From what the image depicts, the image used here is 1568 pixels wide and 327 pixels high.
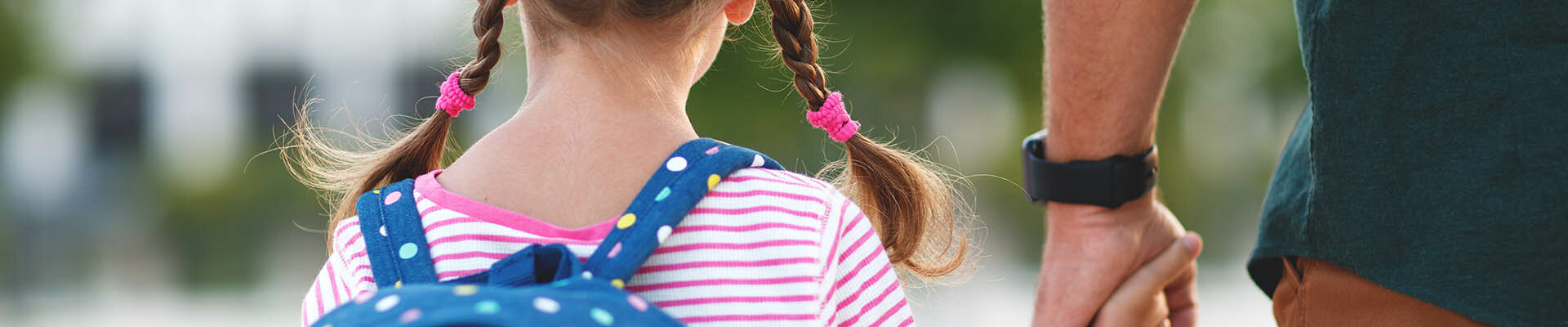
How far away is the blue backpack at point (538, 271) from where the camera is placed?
904 mm

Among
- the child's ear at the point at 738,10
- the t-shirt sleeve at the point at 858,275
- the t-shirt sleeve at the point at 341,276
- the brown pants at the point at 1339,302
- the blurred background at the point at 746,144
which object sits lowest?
the blurred background at the point at 746,144

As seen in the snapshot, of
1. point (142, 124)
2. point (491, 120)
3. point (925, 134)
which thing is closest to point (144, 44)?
point (142, 124)

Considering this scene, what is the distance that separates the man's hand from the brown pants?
22 cm

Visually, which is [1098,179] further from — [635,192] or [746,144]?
[746,144]

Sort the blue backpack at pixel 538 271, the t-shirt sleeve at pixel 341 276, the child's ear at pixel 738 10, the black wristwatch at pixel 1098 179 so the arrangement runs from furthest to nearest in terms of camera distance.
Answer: the black wristwatch at pixel 1098 179 → the child's ear at pixel 738 10 → the t-shirt sleeve at pixel 341 276 → the blue backpack at pixel 538 271

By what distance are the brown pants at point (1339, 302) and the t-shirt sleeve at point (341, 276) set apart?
1136mm

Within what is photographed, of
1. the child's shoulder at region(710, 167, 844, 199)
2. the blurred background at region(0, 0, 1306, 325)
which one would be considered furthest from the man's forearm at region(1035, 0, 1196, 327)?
the blurred background at region(0, 0, 1306, 325)

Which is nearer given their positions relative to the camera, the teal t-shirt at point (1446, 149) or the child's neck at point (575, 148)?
the teal t-shirt at point (1446, 149)

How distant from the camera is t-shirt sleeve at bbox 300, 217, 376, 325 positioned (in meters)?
1.24

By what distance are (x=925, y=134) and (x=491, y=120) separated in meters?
3.16

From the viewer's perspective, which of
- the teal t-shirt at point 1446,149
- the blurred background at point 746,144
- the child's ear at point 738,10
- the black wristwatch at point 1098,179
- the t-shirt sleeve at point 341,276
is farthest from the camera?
the blurred background at point 746,144

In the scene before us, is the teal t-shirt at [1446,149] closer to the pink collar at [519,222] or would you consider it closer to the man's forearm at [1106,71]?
the man's forearm at [1106,71]

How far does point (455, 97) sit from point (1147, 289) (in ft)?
3.40

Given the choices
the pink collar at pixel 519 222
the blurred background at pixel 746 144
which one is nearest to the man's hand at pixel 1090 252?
the pink collar at pixel 519 222
